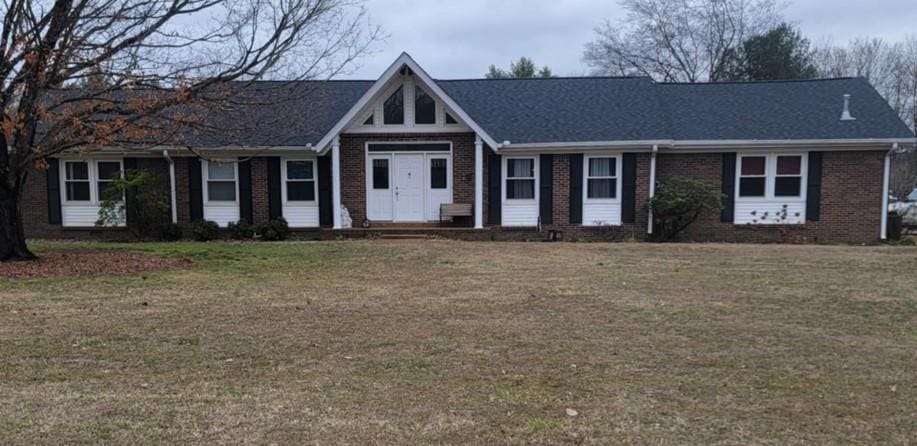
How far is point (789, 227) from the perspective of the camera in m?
17.5

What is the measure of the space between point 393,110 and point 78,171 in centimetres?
900

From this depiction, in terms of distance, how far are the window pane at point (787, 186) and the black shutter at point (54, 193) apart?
19.7 metres

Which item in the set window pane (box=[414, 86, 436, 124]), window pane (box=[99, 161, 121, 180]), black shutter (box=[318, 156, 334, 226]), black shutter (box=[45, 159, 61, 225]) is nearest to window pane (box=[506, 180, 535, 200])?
window pane (box=[414, 86, 436, 124])

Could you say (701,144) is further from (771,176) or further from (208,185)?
(208,185)

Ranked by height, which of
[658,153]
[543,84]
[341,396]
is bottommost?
[341,396]

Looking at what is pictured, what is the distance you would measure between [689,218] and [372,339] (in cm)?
1303

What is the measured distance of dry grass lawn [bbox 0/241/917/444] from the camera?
3.88 metres

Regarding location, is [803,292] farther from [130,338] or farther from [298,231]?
[298,231]

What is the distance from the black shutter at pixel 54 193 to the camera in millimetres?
17797

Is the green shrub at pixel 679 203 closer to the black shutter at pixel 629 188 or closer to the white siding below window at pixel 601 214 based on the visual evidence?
the black shutter at pixel 629 188

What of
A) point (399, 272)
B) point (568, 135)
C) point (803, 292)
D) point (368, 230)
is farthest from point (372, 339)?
point (568, 135)

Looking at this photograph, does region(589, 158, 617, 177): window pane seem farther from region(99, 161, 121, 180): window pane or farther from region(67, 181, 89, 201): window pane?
region(67, 181, 89, 201): window pane

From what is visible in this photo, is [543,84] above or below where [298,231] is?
above

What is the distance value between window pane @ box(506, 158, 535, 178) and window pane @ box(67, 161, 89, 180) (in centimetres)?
1172
